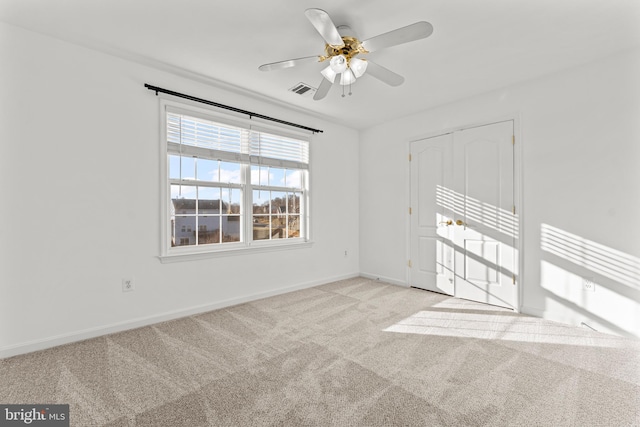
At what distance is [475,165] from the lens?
3779 mm

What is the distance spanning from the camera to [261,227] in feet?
13.3

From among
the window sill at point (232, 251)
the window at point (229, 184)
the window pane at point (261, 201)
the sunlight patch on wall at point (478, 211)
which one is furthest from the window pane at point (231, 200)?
the sunlight patch on wall at point (478, 211)

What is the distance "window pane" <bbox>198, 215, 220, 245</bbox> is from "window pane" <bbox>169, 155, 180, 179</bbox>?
0.56 meters

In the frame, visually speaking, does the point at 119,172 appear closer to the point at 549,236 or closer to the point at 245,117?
the point at 245,117

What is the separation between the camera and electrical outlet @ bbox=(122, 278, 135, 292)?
114 inches

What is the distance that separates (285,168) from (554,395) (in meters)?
3.66

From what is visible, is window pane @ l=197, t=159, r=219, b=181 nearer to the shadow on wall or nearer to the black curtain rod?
the black curtain rod

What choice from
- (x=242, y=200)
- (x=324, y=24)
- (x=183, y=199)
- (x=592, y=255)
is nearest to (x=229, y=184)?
(x=242, y=200)

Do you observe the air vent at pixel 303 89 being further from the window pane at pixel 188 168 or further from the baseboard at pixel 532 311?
the baseboard at pixel 532 311

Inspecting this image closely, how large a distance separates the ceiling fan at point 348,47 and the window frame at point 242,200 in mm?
1330

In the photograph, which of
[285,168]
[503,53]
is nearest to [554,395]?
Result: [503,53]

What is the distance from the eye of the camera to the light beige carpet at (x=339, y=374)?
170cm

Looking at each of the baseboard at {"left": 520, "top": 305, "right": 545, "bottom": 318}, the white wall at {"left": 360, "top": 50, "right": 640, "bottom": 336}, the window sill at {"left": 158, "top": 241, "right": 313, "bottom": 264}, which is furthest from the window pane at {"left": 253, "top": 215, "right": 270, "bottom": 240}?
the baseboard at {"left": 520, "top": 305, "right": 545, "bottom": 318}

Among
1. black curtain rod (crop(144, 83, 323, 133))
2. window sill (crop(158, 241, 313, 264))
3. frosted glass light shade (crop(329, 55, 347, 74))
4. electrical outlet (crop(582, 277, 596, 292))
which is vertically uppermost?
black curtain rod (crop(144, 83, 323, 133))
